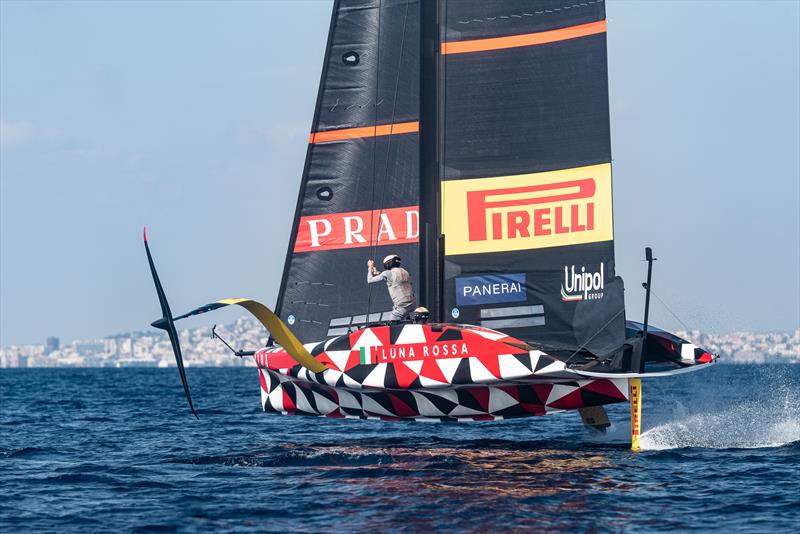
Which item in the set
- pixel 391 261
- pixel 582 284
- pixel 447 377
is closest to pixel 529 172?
pixel 582 284

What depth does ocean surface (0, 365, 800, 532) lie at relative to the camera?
10625 millimetres

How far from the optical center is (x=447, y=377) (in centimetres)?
1430

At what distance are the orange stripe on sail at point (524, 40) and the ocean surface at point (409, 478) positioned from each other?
5.29 meters

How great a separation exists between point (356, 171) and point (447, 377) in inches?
157

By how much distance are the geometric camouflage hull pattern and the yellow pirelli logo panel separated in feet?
4.27

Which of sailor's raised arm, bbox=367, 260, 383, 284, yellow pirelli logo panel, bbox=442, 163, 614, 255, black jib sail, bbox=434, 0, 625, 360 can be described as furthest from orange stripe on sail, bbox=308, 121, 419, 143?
sailor's raised arm, bbox=367, 260, 383, 284

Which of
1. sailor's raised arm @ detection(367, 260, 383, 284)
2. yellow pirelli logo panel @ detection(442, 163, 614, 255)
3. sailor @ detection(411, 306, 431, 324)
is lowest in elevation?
sailor @ detection(411, 306, 431, 324)

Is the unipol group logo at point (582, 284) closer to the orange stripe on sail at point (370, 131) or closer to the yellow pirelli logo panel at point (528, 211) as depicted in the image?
the yellow pirelli logo panel at point (528, 211)

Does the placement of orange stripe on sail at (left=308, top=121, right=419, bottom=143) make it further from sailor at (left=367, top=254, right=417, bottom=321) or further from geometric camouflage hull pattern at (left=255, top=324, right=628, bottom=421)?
geometric camouflage hull pattern at (left=255, top=324, right=628, bottom=421)

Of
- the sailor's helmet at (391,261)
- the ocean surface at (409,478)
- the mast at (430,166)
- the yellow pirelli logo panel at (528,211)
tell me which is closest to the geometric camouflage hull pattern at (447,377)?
the ocean surface at (409,478)

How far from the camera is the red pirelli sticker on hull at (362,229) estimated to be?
55.0ft

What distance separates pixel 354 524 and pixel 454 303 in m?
5.25

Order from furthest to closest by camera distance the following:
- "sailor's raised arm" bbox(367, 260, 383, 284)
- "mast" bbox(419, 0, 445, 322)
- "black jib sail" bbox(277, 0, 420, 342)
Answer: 1. "black jib sail" bbox(277, 0, 420, 342)
2. "mast" bbox(419, 0, 445, 322)
3. "sailor's raised arm" bbox(367, 260, 383, 284)

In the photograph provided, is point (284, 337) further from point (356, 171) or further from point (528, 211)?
point (528, 211)
